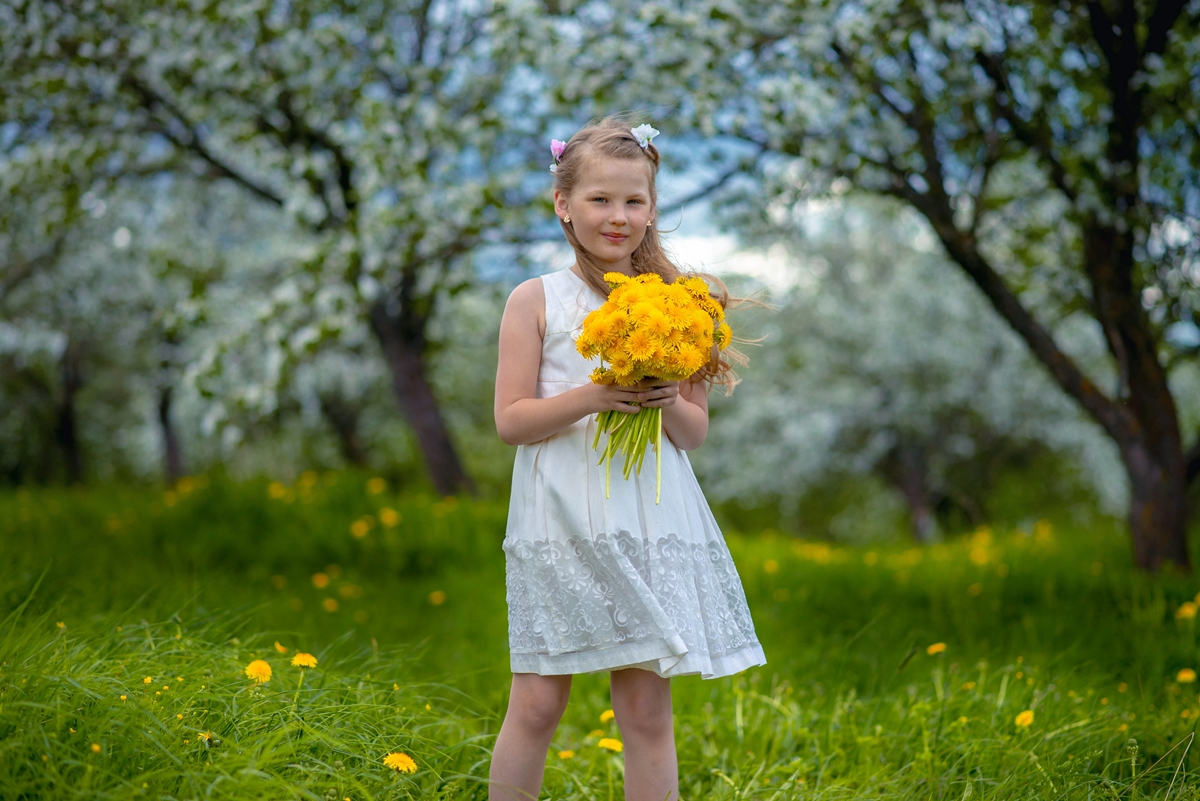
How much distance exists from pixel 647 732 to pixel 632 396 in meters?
0.71

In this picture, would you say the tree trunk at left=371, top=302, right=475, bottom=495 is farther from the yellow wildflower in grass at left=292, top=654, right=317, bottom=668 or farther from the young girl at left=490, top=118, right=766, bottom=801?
the young girl at left=490, top=118, right=766, bottom=801

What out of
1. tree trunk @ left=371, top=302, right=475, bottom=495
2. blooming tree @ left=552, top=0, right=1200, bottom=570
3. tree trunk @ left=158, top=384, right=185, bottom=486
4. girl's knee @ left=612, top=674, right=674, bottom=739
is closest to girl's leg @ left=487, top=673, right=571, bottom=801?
girl's knee @ left=612, top=674, right=674, bottom=739

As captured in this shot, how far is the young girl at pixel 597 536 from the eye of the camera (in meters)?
1.90

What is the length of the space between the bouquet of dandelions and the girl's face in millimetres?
183

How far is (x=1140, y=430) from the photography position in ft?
13.9

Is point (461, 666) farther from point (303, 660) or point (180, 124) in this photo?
point (180, 124)

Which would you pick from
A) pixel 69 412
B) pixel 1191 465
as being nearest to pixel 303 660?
pixel 1191 465

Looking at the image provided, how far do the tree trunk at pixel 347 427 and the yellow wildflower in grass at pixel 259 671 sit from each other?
12496 mm

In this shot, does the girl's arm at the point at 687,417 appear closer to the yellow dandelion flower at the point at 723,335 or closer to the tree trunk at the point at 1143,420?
the yellow dandelion flower at the point at 723,335

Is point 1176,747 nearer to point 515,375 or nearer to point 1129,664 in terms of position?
point 1129,664

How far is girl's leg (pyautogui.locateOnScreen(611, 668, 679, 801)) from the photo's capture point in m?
1.99

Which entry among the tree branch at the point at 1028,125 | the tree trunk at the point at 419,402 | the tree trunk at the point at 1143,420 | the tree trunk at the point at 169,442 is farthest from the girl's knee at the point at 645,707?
the tree trunk at the point at 169,442

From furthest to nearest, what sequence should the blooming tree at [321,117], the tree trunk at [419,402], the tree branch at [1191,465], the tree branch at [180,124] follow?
1. the tree trunk at [419,402]
2. the tree branch at [180,124]
3. the blooming tree at [321,117]
4. the tree branch at [1191,465]

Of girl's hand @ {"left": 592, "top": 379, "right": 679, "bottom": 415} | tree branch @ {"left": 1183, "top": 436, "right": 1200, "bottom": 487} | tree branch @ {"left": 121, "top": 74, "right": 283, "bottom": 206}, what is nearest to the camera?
girl's hand @ {"left": 592, "top": 379, "right": 679, "bottom": 415}
